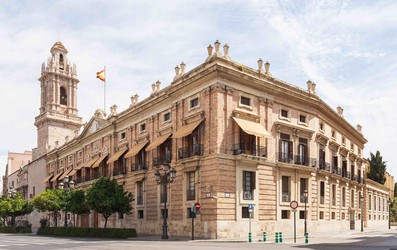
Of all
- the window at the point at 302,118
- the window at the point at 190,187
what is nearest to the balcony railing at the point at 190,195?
the window at the point at 190,187

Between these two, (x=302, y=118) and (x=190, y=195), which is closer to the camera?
(x=190, y=195)

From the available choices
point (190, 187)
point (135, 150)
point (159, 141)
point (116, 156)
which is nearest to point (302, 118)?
point (190, 187)

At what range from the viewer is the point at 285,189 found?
119 ft

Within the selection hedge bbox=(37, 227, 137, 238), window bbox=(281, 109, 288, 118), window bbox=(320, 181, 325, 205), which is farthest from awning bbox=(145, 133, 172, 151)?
window bbox=(320, 181, 325, 205)

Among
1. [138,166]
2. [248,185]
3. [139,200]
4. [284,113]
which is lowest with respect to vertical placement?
[139,200]

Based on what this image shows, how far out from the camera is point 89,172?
54625mm

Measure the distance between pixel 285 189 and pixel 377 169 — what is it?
139 ft

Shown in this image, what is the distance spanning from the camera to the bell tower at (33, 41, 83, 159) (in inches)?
2936

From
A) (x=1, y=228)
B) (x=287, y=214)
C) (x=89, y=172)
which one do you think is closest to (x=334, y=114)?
(x=287, y=214)

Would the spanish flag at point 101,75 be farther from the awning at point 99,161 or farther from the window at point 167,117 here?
the window at point 167,117

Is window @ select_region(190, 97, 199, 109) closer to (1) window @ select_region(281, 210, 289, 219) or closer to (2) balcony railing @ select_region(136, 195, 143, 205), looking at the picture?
(1) window @ select_region(281, 210, 289, 219)

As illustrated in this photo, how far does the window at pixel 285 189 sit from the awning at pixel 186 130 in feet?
28.6

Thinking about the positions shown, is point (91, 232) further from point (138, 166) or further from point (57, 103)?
point (57, 103)

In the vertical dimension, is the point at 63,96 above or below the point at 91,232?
above
